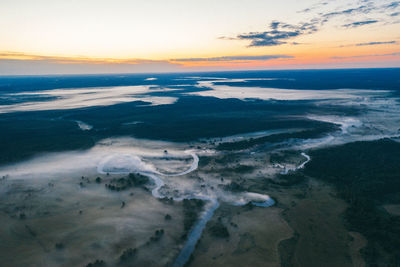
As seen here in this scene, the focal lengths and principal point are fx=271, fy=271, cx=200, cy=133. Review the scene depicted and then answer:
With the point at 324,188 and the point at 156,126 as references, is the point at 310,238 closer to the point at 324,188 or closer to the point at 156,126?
the point at 324,188

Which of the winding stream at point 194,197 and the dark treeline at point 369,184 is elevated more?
the dark treeline at point 369,184

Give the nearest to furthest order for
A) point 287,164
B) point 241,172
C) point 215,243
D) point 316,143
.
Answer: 1. point 215,243
2. point 241,172
3. point 287,164
4. point 316,143

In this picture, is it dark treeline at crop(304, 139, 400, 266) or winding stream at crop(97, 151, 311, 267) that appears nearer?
winding stream at crop(97, 151, 311, 267)

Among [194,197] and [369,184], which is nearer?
[194,197]

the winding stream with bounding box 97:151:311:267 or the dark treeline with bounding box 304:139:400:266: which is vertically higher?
the dark treeline with bounding box 304:139:400:266

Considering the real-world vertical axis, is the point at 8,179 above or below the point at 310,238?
below

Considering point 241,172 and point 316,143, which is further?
point 316,143

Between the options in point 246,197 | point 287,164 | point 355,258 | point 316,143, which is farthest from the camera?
point 316,143

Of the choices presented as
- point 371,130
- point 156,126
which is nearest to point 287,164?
point 371,130

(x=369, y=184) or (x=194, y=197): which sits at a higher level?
(x=369, y=184)

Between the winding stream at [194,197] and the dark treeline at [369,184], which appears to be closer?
the winding stream at [194,197]
